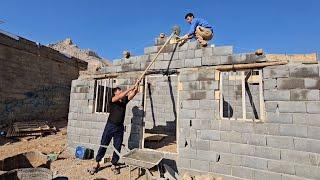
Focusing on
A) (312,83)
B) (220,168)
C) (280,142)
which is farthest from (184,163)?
(312,83)

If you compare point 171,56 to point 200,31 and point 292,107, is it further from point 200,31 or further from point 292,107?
point 292,107

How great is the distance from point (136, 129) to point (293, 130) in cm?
404

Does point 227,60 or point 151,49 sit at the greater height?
point 151,49

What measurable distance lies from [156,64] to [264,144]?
12.1 ft

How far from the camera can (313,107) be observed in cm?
497

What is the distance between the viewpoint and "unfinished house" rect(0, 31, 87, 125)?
10.5m

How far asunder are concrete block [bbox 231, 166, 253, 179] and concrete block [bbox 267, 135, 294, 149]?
2.52 ft

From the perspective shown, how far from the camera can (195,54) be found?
21.9ft

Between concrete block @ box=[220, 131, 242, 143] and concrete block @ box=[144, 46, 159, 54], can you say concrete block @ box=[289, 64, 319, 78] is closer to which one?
concrete block @ box=[220, 131, 242, 143]

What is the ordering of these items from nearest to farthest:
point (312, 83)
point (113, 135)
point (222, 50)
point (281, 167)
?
point (312, 83), point (281, 167), point (222, 50), point (113, 135)

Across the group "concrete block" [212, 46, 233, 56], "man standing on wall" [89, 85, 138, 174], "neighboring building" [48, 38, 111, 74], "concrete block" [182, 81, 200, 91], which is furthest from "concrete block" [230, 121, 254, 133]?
"neighboring building" [48, 38, 111, 74]

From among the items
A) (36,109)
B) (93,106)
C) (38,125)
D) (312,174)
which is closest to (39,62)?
(36,109)

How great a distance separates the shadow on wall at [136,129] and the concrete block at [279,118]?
3.40 metres

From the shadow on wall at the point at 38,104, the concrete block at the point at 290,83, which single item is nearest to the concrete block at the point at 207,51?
the concrete block at the point at 290,83
